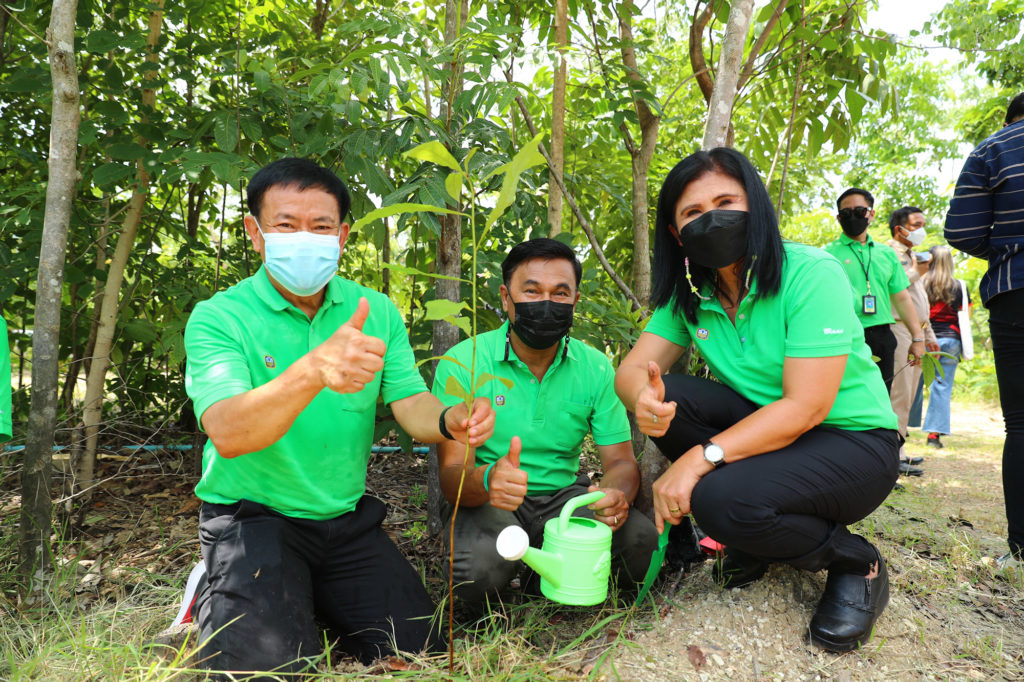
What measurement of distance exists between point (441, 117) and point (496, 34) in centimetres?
65

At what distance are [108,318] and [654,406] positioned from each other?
2614 millimetres

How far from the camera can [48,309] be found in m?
2.26

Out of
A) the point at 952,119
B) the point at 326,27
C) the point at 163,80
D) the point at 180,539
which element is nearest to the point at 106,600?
the point at 180,539

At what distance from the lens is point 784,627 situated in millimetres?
1983

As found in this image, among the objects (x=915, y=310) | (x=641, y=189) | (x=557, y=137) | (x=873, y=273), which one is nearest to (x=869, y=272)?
(x=873, y=273)

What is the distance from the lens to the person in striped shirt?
2459 millimetres

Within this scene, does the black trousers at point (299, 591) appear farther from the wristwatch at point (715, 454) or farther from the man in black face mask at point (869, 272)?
the man in black face mask at point (869, 272)

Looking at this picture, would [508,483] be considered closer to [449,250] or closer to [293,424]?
[293,424]

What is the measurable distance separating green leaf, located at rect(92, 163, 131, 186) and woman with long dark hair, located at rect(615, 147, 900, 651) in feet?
6.91

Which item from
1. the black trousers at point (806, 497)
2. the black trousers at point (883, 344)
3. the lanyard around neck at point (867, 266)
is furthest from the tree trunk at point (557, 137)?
the black trousers at point (883, 344)

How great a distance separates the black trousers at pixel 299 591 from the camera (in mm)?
1779

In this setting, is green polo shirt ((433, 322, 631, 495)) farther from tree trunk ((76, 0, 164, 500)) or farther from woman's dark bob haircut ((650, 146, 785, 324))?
tree trunk ((76, 0, 164, 500))

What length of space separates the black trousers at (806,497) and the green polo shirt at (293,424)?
1.06 m

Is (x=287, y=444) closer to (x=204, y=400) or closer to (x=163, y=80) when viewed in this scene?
(x=204, y=400)
